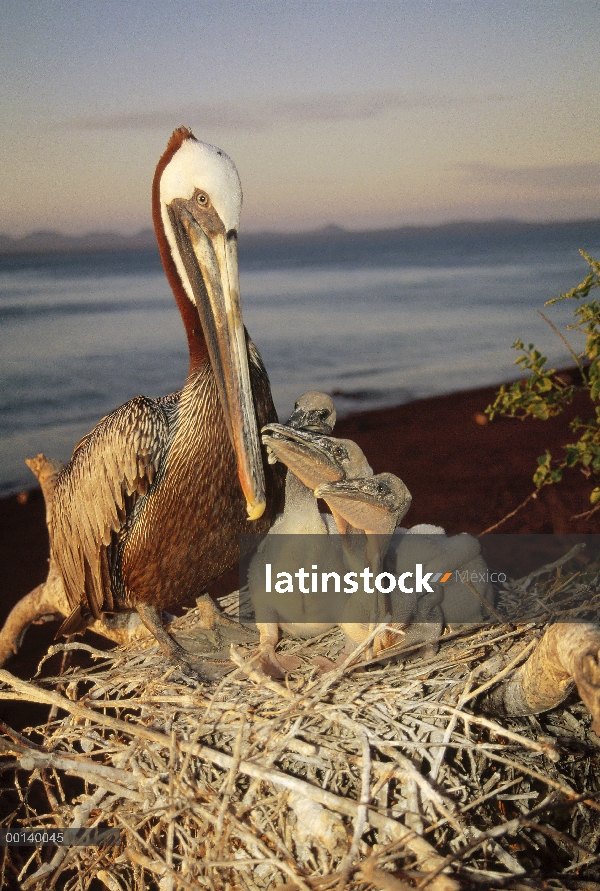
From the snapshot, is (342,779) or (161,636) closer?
(342,779)

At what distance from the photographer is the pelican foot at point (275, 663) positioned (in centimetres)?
288

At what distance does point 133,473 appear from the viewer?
304 cm

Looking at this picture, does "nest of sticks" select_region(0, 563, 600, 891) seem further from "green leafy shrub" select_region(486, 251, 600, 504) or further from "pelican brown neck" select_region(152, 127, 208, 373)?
"pelican brown neck" select_region(152, 127, 208, 373)

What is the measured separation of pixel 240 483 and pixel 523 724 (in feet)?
4.17

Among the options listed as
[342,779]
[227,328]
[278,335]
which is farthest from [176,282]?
[278,335]

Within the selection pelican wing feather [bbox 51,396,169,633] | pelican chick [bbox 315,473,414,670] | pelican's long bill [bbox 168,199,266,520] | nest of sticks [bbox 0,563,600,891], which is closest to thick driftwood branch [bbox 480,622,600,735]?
nest of sticks [bbox 0,563,600,891]

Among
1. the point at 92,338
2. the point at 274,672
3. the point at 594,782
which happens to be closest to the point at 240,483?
the point at 274,672

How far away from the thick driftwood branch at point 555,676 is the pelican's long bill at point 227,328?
1030mm

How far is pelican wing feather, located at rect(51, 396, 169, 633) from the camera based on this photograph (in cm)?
305

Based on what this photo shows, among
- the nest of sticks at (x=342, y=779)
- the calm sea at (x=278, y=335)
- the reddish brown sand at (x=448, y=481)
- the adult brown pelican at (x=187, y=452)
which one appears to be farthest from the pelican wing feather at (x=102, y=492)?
the calm sea at (x=278, y=335)

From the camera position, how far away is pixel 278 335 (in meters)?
14.8

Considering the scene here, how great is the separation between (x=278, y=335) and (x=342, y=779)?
12.9 m

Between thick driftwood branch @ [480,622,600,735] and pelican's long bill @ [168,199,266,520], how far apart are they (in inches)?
40.6

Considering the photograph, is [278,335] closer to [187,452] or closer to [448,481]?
[448,481]
